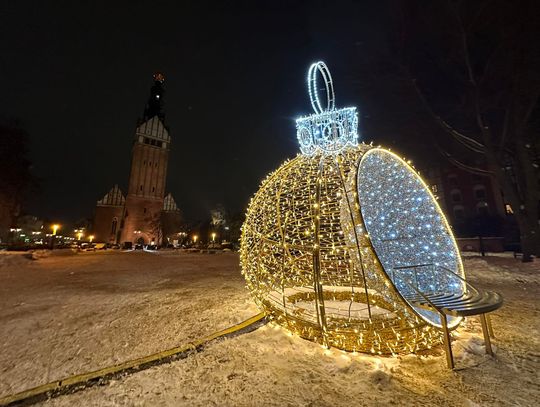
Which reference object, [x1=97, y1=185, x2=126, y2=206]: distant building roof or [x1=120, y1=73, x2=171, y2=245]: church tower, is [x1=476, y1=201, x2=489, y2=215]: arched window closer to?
[x1=120, y1=73, x2=171, y2=245]: church tower

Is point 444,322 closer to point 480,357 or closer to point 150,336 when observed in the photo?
point 480,357

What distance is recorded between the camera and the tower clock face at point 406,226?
402 centimetres

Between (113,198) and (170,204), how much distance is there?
905 centimetres

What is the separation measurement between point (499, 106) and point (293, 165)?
14031 mm

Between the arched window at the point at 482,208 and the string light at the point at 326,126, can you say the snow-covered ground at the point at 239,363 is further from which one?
the arched window at the point at 482,208

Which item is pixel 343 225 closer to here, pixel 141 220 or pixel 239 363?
pixel 239 363

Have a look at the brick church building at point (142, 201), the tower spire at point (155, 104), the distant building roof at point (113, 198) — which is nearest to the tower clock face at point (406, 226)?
the brick church building at point (142, 201)

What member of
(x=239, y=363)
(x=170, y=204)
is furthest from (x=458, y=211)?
(x=170, y=204)

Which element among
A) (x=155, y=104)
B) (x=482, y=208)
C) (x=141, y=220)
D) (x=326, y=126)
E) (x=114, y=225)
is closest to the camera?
(x=326, y=126)

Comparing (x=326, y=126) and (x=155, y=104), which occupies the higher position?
(x=155, y=104)

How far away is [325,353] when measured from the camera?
2.86m

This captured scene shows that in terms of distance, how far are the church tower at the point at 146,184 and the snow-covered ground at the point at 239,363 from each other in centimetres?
3486

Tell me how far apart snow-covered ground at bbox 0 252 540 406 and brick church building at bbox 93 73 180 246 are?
114 ft

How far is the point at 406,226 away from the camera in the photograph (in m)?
4.57
